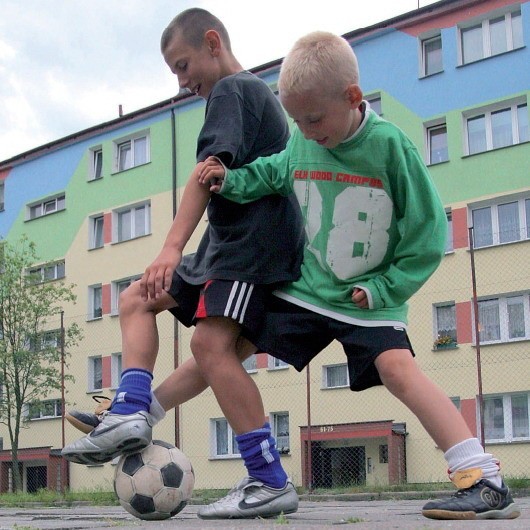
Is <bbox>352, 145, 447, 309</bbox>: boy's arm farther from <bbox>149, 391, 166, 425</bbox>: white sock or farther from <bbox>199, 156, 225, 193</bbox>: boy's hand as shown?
<bbox>149, 391, 166, 425</bbox>: white sock

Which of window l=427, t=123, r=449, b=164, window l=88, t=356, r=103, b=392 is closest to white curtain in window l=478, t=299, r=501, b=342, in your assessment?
window l=427, t=123, r=449, b=164

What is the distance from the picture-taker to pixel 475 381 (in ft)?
74.6

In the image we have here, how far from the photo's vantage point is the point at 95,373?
31.9 meters

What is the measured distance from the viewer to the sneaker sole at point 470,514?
3432 mm

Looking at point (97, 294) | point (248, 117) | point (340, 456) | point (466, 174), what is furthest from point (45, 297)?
point (248, 117)

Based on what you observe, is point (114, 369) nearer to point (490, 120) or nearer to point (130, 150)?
point (130, 150)

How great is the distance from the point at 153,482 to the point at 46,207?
32576mm

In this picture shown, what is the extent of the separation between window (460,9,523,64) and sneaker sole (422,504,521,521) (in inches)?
863

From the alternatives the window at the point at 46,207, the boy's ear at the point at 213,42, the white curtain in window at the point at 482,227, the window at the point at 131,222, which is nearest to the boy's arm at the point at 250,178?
A: the boy's ear at the point at 213,42

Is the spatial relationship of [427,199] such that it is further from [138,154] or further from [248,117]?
[138,154]

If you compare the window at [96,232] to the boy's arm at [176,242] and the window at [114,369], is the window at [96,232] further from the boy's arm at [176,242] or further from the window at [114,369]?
the boy's arm at [176,242]

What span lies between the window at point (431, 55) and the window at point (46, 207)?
1386 cm

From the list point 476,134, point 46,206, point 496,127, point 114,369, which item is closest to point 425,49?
point 476,134

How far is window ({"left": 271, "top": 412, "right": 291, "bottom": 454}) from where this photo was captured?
2633 cm
